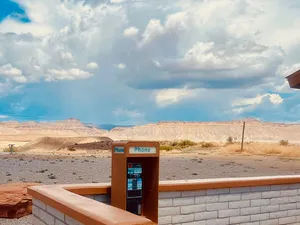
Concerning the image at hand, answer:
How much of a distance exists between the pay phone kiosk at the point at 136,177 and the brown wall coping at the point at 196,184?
39cm

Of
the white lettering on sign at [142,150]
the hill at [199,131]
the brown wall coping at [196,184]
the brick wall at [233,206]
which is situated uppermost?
the hill at [199,131]

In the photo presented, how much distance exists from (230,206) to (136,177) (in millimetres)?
2480

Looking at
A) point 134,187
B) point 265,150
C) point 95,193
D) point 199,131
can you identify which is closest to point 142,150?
point 134,187

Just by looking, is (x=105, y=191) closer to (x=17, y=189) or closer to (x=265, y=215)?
(x=265, y=215)

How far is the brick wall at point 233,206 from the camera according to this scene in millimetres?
7426

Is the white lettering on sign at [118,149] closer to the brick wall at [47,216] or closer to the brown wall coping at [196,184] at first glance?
the brown wall coping at [196,184]

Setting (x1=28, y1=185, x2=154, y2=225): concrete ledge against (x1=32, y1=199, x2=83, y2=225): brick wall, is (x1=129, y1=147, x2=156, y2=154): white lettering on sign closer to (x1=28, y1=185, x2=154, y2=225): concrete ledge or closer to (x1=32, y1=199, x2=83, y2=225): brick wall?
(x1=28, y1=185, x2=154, y2=225): concrete ledge

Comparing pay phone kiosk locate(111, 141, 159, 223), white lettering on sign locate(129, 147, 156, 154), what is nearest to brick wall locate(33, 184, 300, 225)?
pay phone kiosk locate(111, 141, 159, 223)

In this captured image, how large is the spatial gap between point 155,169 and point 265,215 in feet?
10.4

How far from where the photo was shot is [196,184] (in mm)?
7605

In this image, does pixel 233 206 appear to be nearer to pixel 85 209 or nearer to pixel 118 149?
pixel 118 149

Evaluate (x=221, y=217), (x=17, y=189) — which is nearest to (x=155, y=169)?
(x=221, y=217)

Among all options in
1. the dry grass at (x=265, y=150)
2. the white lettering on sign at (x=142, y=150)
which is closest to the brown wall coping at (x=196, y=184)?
the white lettering on sign at (x=142, y=150)

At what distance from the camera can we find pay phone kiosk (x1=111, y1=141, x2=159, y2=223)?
6074 millimetres
